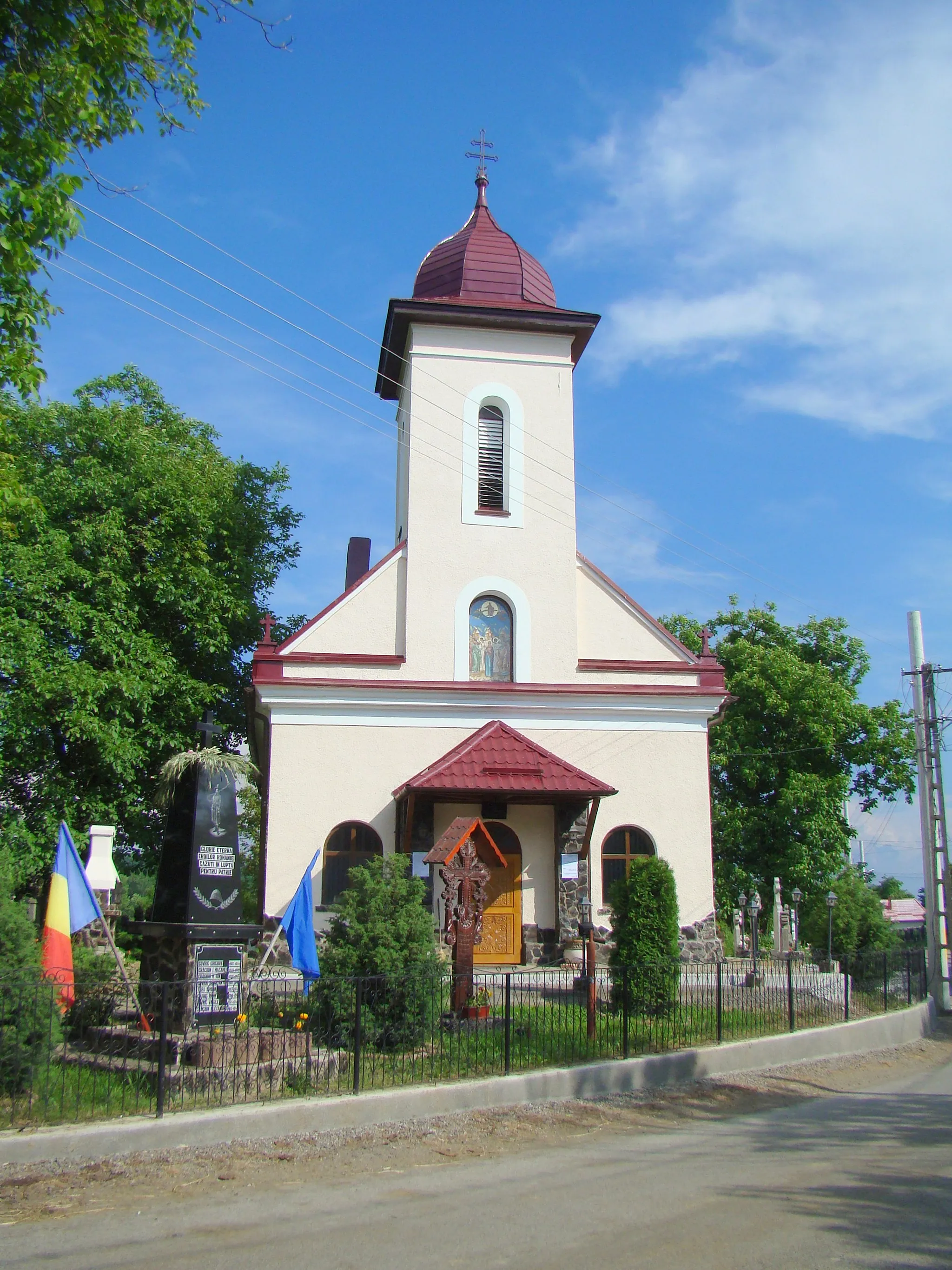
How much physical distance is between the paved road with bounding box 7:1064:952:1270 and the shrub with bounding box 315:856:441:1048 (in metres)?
2.34

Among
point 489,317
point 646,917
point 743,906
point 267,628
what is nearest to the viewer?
point 646,917

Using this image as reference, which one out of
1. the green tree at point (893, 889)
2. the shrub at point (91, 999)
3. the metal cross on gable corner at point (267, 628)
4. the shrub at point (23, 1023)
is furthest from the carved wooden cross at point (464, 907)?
the green tree at point (893, 889)

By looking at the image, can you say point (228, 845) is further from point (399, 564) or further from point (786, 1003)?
point (399, 564)

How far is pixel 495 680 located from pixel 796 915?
16171mm

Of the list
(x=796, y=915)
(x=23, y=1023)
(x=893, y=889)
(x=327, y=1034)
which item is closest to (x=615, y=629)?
(x=327, y=1034)

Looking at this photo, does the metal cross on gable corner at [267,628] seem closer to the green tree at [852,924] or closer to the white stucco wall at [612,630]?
the white stucco wall at [612,630]

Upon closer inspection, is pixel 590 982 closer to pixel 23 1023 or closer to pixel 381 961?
→ pixel 381 961

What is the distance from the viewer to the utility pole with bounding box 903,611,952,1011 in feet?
66.6

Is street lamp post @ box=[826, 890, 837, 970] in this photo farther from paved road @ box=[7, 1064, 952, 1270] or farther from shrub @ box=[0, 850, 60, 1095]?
shrub @ box=[0, 850, 60, 1095]

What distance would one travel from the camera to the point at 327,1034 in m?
10.1

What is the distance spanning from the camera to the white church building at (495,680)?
58.3 ft

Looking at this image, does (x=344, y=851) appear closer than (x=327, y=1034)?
No

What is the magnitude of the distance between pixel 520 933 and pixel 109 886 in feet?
21.7

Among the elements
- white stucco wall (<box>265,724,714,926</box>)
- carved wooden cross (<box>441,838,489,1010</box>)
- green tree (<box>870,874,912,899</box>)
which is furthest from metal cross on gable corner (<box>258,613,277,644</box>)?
green tree (<box>870,874,912,899</box>)
